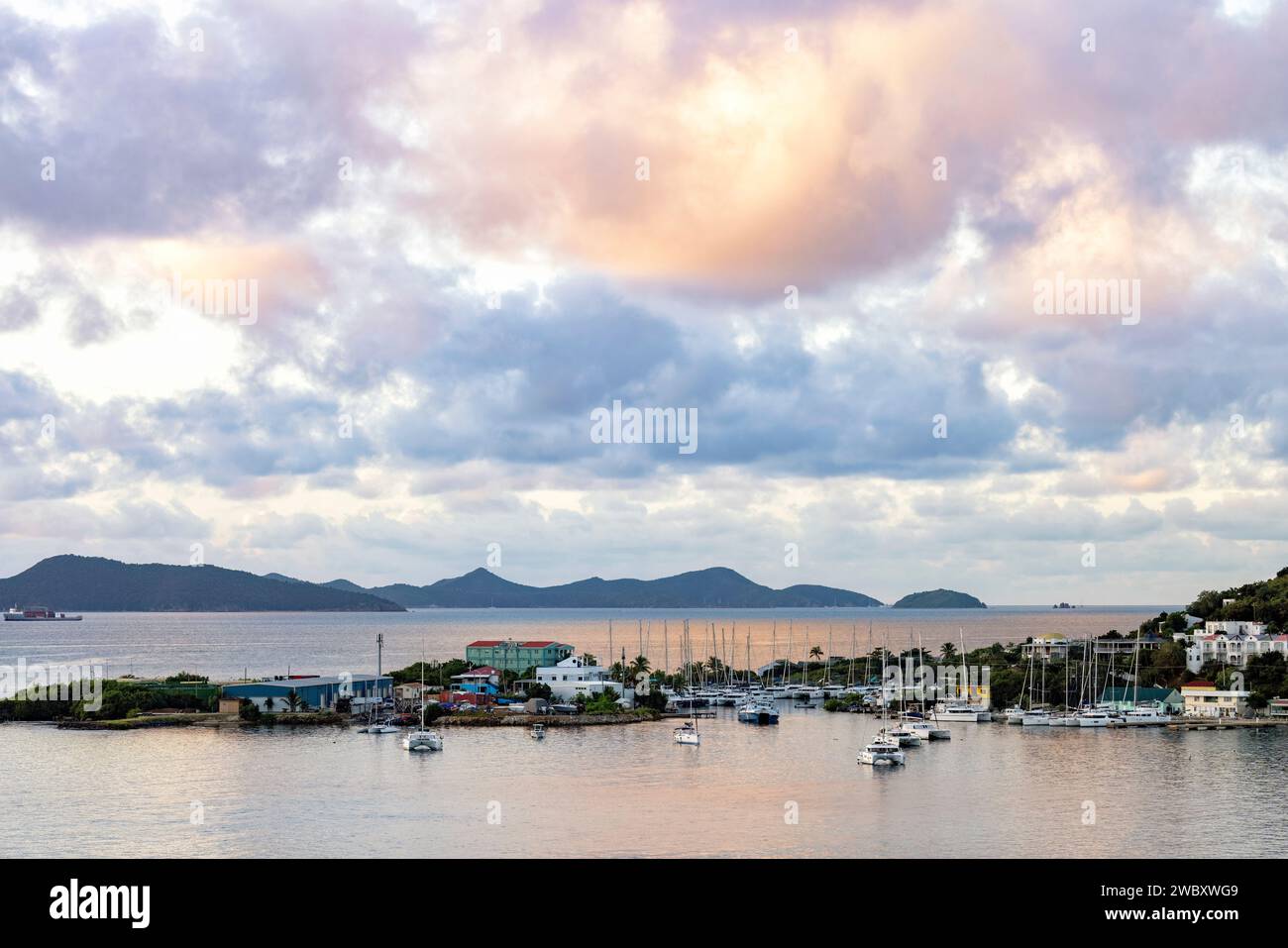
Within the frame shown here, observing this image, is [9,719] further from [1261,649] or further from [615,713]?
[1261,649]

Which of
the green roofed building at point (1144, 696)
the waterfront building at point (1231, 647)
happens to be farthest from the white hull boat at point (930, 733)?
the waterfront building at point (1231, 647)

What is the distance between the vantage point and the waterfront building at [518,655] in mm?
89125

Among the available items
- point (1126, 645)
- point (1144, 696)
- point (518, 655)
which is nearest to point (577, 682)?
point (518, 655)

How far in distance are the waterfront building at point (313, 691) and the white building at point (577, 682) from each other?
35.3ft

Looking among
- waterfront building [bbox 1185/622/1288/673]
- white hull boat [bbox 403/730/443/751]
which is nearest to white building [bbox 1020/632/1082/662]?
waterfront building [bbox 1185/622/1288/673]

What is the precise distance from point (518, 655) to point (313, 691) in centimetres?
1963

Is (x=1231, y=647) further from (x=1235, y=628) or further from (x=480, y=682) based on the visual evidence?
(x=480, y=682)

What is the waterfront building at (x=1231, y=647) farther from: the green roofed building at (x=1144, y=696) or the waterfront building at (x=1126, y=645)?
the green roofed building at (x=1144, y=696)

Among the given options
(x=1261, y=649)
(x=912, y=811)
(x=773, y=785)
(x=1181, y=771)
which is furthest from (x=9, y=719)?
(x=1261, y=649)

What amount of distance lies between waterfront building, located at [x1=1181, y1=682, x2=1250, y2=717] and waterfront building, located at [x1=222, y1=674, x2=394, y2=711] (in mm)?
50803

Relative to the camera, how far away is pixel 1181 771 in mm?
51156

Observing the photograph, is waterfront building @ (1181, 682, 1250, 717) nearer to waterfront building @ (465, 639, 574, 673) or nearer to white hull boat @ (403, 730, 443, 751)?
waterfront building @ (465, 639, 574, 673)
